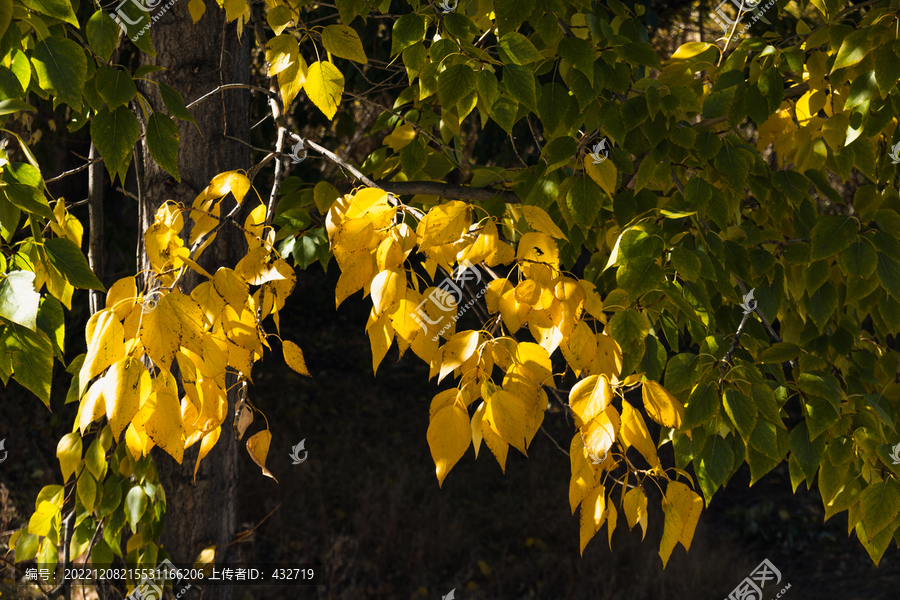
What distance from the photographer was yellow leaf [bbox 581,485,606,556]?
96cm

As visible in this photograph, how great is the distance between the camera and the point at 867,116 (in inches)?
59.7

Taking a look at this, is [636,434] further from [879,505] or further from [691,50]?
[691,50]

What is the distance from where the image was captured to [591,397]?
3.03 feet

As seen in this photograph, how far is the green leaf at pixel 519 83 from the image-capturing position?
121 cm

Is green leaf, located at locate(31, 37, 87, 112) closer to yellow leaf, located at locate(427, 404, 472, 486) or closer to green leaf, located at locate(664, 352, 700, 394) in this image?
yellow leaf, located at locate(427, 404, 472, 486)

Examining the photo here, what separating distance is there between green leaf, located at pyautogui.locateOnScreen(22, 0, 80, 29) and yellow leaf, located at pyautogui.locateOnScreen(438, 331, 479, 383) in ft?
2.34

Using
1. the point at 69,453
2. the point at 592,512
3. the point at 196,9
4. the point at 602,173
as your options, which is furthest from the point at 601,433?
the point at 69,453

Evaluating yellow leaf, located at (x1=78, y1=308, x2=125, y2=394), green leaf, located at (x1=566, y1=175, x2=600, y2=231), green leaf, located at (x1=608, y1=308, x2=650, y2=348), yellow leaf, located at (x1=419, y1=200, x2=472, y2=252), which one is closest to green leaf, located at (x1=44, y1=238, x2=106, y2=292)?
yellow leaf, located at (x1=78, y1=308, x2=125, y2=394)

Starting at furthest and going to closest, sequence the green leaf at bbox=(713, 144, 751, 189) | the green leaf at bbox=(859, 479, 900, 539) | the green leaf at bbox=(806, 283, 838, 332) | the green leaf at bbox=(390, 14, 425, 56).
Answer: the green leaf at bbox=(806, 283, 838, 332) < the green leaf at bbox=(713, 144, 751, 189) < the green leaf at bbox=(390, 14, 425, 56) < the green leaf at bbox=(859, 479, 900, 539)

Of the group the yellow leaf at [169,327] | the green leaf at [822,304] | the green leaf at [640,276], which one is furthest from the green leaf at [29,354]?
the green leaf at [822,304]

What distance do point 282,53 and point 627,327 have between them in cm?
83

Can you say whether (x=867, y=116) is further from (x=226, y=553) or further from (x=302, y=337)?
(x=302, y=337)

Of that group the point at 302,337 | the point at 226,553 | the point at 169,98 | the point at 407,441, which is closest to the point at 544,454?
the point at 407,441

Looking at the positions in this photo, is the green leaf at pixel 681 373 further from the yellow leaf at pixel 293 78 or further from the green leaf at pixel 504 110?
the yellow leaf at pixel 293 78
